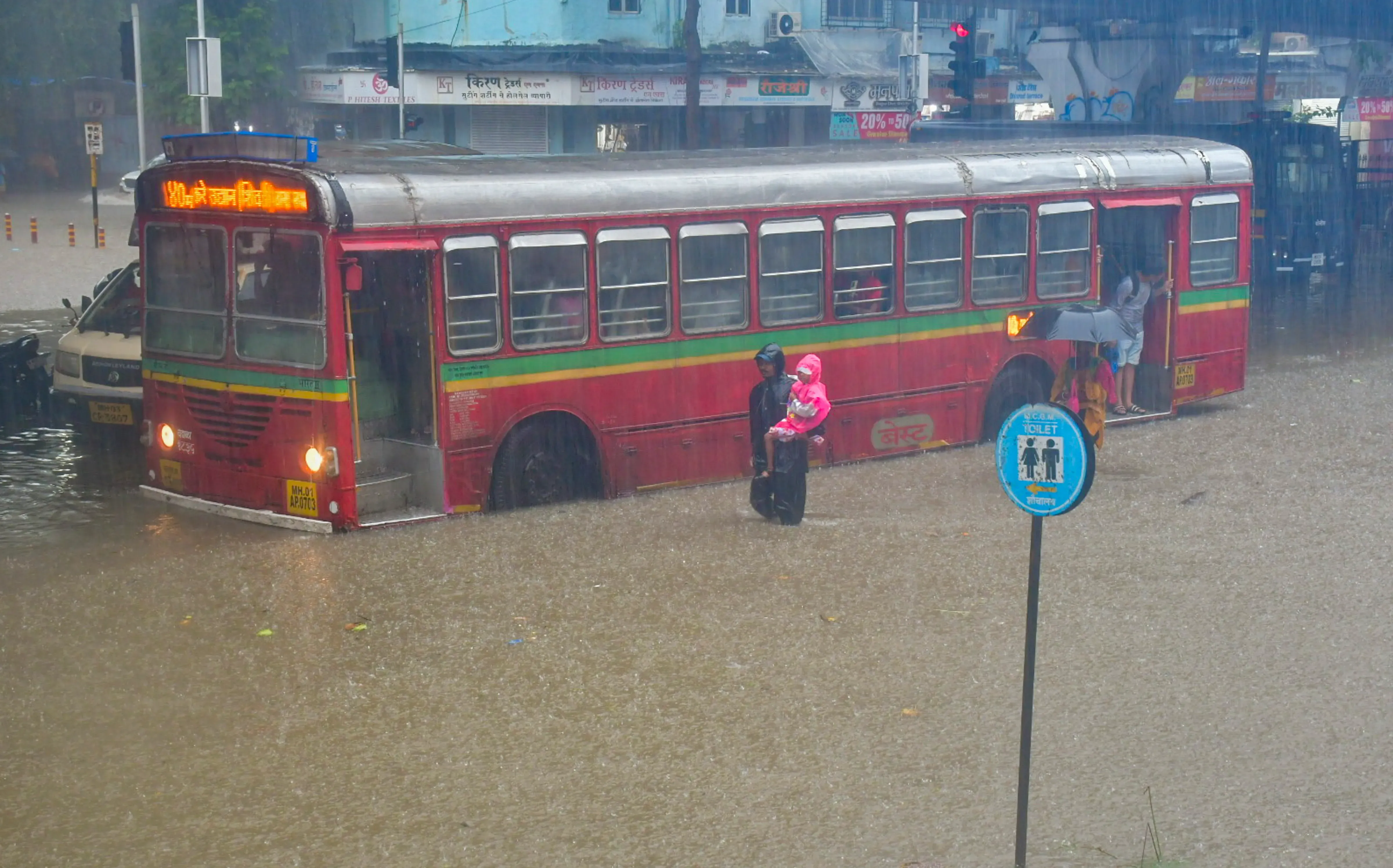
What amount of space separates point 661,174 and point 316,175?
296 cm

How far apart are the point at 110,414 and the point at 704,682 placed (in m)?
8.70

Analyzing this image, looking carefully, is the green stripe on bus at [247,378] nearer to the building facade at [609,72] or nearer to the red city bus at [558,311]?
the red city bus at [558,311]

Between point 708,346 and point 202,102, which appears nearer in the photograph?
point 708,346

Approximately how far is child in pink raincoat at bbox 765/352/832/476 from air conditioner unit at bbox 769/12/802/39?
39913 millimetres

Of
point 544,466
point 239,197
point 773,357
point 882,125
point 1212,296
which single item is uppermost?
point 882,125

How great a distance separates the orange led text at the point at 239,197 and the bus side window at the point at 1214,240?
9477 millimetres

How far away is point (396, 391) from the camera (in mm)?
11914

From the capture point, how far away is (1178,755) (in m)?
7.22

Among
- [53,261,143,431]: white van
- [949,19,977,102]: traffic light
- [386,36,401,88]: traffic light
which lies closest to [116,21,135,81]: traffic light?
[386,36,401,88]: traffic light

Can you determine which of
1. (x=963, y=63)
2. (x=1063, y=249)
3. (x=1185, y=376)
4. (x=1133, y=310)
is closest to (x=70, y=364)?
(x=1063, y=249)

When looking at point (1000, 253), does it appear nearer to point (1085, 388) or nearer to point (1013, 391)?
point (1013, 391)

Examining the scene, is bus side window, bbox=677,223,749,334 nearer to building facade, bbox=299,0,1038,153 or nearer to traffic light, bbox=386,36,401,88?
traffic light, bbox=386,36,401,88

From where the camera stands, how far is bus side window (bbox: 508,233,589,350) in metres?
11.7

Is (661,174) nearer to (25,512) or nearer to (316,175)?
(316,175)
